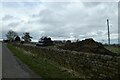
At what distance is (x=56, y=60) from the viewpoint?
19.3m

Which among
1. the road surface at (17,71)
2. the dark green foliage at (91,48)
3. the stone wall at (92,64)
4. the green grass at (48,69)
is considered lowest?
the road surface at (17,71)

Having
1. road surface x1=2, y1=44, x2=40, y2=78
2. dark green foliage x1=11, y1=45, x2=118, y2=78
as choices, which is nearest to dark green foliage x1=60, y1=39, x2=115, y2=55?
dark green foliage x1=11, y1=45, x2=118, y2=78

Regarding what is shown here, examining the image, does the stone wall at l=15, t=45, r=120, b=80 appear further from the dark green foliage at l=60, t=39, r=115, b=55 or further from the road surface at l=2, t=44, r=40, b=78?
the dark green foliage at l=60, t=39, r=115, b=55

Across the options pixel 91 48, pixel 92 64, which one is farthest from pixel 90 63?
pixel 91 48

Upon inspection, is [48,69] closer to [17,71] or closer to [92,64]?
[17,71]

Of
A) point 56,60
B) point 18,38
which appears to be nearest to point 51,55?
point 56,60

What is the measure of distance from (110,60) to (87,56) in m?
2.51

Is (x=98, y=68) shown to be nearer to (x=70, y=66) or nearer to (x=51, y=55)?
(x=70, y=66)

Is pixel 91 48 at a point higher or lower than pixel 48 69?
higher

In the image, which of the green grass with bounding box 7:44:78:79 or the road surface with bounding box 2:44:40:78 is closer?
the green grass with bounding box 7:44:78:79

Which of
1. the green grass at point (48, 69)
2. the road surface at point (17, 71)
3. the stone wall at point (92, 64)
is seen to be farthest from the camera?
the road surface at point (17, 71)

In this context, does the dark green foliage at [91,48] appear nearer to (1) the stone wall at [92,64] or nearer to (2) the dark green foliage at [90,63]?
(2) the dark green foliage at [90,63]

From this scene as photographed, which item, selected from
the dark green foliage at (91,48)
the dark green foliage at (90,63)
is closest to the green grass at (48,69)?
the dark green foliage at (90,63)

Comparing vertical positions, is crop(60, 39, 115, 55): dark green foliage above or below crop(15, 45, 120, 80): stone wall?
above
